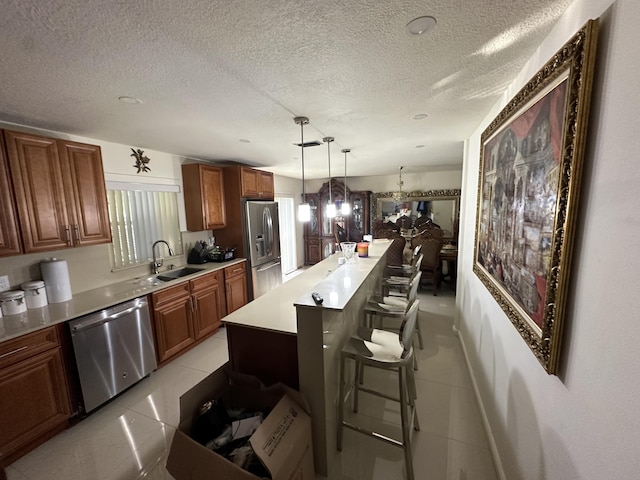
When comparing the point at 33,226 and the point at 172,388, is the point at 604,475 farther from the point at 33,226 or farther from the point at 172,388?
the point at 33,226

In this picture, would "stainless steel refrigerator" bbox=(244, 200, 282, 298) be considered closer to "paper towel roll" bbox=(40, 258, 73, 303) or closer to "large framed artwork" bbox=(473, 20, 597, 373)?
"paper towel roll" bbox=(40, 258, 73, 303)

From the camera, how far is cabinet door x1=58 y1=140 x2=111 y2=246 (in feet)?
7.15

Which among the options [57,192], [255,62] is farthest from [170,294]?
→ [255,62]

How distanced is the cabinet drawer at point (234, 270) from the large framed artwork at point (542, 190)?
119 inches

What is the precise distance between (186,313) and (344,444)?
2.12m

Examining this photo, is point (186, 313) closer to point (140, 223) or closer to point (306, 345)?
point (140, 223)

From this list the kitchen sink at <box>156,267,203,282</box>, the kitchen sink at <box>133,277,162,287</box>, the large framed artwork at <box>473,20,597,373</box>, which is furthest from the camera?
the kitchen sink at <box>156,267,203,282</box>

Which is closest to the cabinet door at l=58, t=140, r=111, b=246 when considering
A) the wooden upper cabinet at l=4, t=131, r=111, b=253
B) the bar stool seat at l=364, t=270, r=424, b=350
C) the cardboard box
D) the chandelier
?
the wooden upper cabinet at l=4, t=131, r=111, b=253

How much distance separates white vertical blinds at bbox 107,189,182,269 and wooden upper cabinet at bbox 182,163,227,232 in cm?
18

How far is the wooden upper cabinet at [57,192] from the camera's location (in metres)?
1.91

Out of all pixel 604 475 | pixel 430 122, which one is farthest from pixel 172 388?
pixel 430 122

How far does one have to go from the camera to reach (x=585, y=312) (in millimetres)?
830

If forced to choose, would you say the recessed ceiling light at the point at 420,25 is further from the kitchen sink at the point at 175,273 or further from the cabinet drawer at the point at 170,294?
the kitchen sink at the point at 175,273

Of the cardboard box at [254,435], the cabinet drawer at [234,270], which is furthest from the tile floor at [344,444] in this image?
the cabinet drawer at [234,270]
